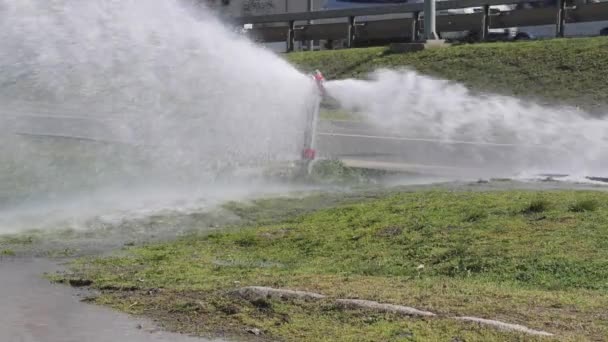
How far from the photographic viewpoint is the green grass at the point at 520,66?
18828 mm

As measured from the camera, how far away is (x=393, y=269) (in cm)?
761

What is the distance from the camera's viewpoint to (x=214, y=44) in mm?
13109

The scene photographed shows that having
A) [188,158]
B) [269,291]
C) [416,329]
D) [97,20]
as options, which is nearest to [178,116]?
[188,158]

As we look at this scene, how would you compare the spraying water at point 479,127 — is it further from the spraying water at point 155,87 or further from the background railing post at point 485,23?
the background railing post at point 485,23

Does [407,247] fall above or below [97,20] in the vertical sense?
below

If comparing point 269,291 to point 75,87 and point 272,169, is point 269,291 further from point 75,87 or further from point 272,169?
point 75,87

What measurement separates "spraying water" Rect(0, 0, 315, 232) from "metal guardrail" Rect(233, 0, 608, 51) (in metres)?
11.0

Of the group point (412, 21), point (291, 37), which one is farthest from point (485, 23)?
point (291, 37)

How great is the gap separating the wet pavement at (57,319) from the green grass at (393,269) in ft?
0.65

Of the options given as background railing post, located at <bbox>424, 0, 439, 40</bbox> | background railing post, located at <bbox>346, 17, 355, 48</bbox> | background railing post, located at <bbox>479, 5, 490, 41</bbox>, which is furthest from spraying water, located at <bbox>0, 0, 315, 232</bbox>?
background railing post, located at <bbox>346, 17, 355, 48</bbox>

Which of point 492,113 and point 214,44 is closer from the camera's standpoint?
point 214,44

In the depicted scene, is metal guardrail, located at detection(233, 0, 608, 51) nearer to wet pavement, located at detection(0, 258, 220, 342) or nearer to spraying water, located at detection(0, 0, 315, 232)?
spraying water, located at detection(0, 0, 315, 232)

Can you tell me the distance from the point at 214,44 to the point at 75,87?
6.64 feet

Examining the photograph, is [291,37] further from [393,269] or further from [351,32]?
[393,269]
